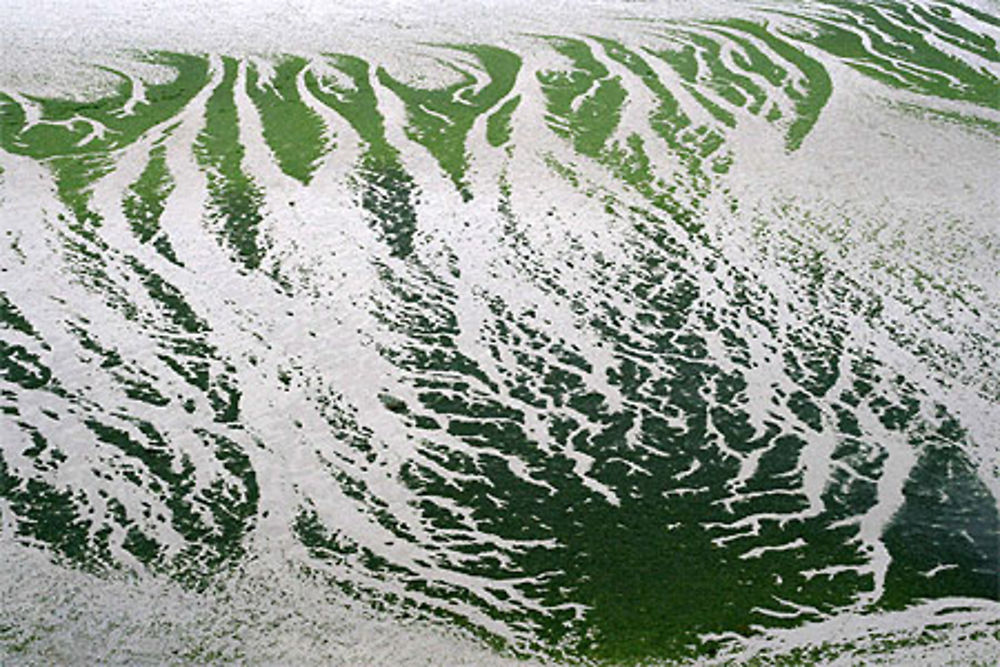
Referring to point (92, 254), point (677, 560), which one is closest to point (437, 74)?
point (92, 254)

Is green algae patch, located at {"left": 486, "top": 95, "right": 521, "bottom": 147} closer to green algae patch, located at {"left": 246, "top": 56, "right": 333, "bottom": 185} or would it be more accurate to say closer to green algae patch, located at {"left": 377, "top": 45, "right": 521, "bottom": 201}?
green algae patch, located at {"left": 377, "top": 45, "right": 521, "bottom": 201}

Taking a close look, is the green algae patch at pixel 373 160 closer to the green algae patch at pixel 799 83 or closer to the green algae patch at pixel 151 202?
the green algae patch at pixel 151 202

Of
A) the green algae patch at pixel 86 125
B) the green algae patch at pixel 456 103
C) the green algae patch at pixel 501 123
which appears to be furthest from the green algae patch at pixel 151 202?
the green algae patch at pixel 501 123

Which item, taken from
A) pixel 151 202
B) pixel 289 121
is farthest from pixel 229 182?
pixel 289 121

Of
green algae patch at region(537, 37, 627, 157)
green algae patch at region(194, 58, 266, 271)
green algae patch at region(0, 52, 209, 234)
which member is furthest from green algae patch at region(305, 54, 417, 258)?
green algae patch at region(537, 37, 627, 157)

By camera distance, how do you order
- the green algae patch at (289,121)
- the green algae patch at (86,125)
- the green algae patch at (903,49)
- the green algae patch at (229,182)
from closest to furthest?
the green algae patch at (229,182), the green algae patch at (86,125), the green algae patch at (289,121), the green algae patch at (903,49)

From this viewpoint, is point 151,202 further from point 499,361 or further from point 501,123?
point 499,361

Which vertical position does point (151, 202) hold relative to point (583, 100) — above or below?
below
